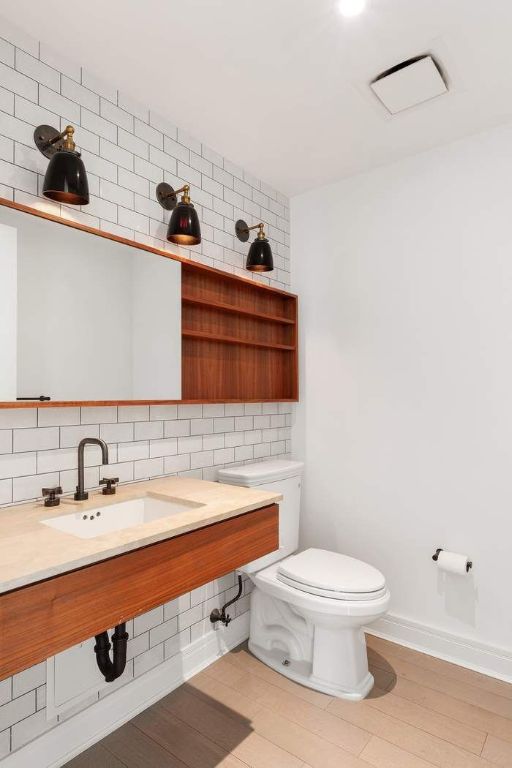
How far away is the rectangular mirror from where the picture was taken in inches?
59.6

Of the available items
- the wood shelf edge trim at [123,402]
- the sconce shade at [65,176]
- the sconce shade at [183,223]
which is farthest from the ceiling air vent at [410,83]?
the wood shelf edge trim at [123,402]

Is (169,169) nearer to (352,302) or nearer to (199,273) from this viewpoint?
(199,273)

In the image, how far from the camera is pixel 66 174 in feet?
4.84

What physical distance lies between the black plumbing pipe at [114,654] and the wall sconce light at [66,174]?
A: 150 centimetres

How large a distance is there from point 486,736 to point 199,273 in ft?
7.40

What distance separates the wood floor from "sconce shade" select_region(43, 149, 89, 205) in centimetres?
195

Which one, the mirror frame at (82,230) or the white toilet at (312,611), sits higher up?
the mirror frame at (82,230)

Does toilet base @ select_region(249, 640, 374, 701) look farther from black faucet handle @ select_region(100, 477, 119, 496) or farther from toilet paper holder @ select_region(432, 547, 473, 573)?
black faucet handle @ select_region(100, 477, 119, 496)

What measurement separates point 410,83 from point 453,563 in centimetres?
209

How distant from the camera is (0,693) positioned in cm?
143

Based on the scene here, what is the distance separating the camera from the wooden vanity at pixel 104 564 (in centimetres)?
98

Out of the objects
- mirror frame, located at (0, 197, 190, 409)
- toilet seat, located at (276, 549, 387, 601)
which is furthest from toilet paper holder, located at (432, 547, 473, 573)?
mirror frame, located at (0, 197, 190, 409)

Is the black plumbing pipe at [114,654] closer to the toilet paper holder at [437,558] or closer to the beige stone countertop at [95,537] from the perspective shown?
the beige stone countertop at [95,537]

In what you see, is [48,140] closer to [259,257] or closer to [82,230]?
[82,230]
